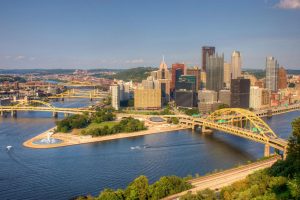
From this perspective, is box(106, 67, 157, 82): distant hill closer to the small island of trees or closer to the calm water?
the small island of trees

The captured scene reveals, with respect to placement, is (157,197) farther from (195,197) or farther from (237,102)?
(237,102)

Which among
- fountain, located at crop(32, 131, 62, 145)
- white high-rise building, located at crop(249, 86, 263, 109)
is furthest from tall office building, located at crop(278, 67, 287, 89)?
fountain, located at crop(32, 131, 62, 145)

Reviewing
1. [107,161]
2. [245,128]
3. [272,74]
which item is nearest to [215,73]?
[272,74]

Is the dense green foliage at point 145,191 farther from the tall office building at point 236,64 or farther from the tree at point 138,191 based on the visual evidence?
the tall office building at point 236,64

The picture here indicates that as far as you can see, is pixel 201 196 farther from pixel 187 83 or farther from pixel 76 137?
pixel 187 83

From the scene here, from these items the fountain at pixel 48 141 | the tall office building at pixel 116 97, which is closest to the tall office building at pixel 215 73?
the tall office building at pixel 116 97
